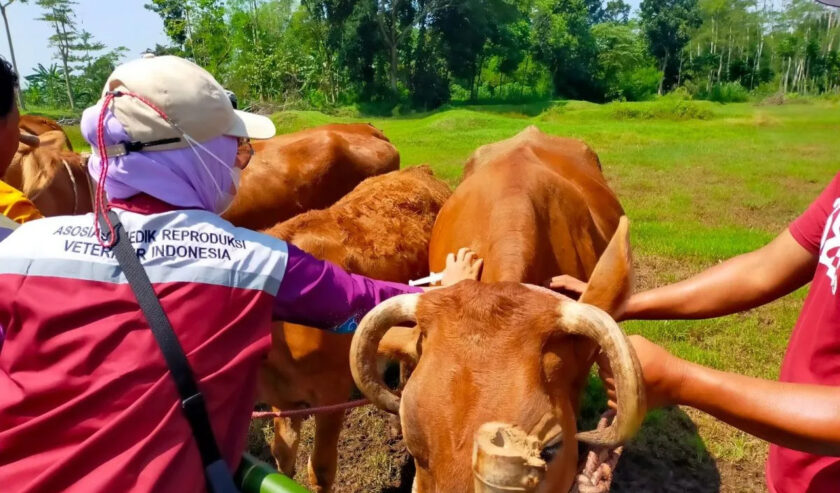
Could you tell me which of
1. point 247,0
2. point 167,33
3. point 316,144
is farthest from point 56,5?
point 316,144

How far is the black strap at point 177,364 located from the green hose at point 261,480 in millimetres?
144

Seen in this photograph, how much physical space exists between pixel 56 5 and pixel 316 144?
46.2 metres

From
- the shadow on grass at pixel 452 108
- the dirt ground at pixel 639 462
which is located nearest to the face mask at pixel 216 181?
the dirt ground at pixel 639 462

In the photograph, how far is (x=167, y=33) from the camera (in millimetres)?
50625

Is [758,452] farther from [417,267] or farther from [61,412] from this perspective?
[61,412]

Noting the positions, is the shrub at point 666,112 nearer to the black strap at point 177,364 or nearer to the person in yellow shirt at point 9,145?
the person in yellow shirt at point 9,145

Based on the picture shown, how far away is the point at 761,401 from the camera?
1.67 meters

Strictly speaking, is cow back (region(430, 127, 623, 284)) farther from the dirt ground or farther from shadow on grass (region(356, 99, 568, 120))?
shadow on grass (region(356, 99, 568, 120))

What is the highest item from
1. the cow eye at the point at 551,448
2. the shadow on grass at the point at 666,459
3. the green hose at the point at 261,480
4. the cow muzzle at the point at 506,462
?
the cow muzzle at the point at 506,462

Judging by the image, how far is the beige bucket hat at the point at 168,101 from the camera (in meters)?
1.88

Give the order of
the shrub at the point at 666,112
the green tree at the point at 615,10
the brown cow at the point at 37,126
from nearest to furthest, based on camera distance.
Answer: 1. the brown cow at the point at 37,126
2. the shrub at the point at 666,112
3. the green tree at the point at 615,10

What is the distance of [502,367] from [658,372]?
51 cm

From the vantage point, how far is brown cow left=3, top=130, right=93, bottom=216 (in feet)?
18.7

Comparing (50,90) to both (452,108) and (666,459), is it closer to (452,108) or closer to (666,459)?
(452,108)
